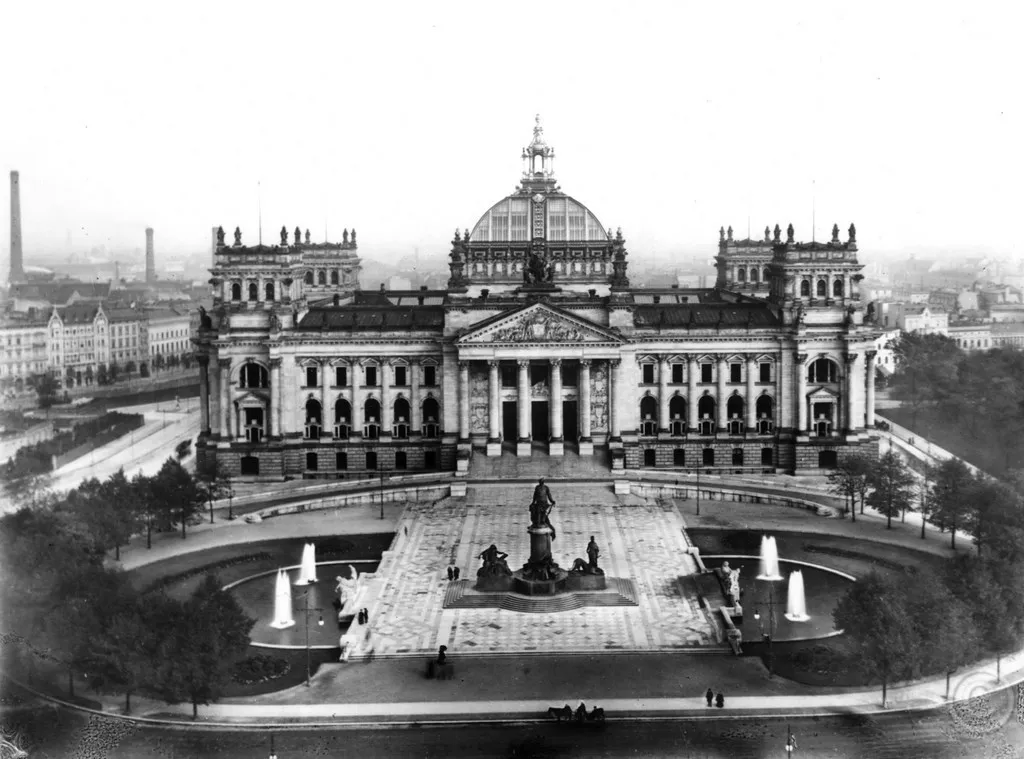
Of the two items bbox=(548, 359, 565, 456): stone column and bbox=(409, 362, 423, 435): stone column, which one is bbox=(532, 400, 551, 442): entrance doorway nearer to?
bbox=(548, 359, 565, 456): stone column

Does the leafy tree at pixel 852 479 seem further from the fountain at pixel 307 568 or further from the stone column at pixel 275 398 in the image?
the stone column at pixel 275 398

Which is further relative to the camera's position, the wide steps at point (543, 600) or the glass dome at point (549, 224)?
the glass dome at point (549, 224)

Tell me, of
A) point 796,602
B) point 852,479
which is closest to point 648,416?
point 852,479

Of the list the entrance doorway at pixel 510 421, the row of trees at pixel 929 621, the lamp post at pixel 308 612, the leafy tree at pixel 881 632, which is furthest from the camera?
the entrance doorway at pixel 510 421

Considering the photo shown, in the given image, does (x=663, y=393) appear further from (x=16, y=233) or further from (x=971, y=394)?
(x=16, y=233)

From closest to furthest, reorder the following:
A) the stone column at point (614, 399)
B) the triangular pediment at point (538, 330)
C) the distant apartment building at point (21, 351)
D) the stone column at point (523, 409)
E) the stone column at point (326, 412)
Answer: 1. the triangular pediment at point (538, 330)
2. the stone column at point (523, 409)
3. the stone column at point (614, 399)
4. the stone column at point (326, 412)
5. the distant apartment building at point (21, 351)

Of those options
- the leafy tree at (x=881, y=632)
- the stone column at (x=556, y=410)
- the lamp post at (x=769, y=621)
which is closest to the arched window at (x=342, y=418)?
the stone column at (x=556, y=410)

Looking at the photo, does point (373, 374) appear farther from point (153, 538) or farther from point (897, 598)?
point (897, 598)

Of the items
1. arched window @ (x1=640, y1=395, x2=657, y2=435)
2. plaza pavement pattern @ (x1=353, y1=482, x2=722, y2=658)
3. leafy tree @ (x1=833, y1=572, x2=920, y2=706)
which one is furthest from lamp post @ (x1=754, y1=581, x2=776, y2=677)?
arched window @ (x1=640, y1=395, x2=657, y2=435)

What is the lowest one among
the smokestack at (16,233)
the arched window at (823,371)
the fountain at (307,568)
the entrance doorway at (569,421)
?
the fountain at (307,568)
